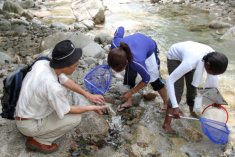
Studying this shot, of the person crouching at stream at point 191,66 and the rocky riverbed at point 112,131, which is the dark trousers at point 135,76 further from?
the rocky riverbed at point 112,131

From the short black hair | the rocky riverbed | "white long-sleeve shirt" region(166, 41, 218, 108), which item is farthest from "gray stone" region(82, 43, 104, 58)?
the short black hair

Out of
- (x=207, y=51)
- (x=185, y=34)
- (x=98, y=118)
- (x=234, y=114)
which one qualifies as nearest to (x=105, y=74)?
(x=98, y=118)

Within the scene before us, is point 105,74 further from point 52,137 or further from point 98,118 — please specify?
point 52,137

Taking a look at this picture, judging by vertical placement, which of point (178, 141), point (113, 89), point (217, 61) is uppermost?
point (217, 61)

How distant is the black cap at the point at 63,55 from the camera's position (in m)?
1.90

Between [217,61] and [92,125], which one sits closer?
[217,61]

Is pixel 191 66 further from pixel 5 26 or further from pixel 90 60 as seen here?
pixel 5 26

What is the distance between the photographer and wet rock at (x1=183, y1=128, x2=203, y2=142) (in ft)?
8.93

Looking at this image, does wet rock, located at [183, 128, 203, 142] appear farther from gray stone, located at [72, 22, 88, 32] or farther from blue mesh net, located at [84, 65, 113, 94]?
gray stone, located at [72, 22, 88, 32]

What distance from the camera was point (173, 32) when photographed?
8.06 m

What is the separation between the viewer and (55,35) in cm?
552

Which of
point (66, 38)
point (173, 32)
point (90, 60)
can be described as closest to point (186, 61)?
point (90, 60)

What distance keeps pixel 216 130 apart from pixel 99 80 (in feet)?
6.05

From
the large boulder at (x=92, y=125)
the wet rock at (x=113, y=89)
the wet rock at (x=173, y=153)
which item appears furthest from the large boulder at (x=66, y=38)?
the wet rock at (x=173, y=153)
